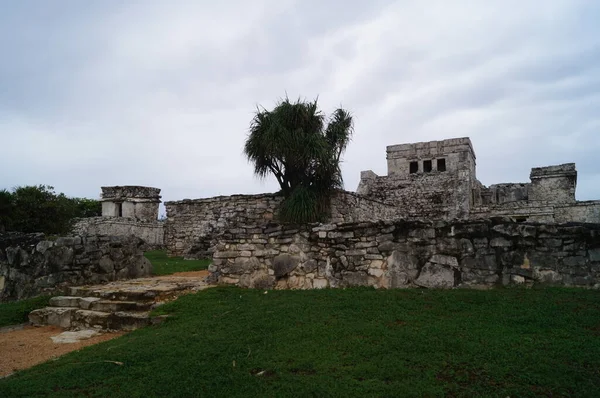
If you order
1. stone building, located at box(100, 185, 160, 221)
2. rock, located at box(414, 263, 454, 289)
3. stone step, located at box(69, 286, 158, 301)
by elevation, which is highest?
stone building, located at box(100, 185, 160, 221)

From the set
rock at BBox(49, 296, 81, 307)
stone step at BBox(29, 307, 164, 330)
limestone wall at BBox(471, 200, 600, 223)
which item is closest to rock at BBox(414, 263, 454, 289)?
stone step at BBox(29, 307, 164, 330)

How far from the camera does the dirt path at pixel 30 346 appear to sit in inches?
206

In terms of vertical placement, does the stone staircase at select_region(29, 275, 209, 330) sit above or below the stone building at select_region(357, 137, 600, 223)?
below

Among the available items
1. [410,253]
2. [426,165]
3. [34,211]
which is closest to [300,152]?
[410,253]

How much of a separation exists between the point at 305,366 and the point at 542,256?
12.7 ft

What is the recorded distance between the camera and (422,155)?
24.9m

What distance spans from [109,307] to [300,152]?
692 centimetres

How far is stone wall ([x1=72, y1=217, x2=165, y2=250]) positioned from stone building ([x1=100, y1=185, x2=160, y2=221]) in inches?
54.0

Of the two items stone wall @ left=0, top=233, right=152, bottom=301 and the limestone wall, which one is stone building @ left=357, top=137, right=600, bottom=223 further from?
stone wall @ left=0, top=233, right=152, bottom=301

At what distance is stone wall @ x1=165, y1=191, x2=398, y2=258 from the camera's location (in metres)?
13.8

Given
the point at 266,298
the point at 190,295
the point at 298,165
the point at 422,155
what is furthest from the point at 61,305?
the point at 422,155

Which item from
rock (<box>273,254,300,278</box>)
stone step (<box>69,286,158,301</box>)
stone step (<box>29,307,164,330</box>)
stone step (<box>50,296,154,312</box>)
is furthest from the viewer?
rock (<box>273,254,300,278</box>)

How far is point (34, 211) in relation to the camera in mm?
15930

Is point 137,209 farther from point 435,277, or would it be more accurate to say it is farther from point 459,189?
point 435,277
